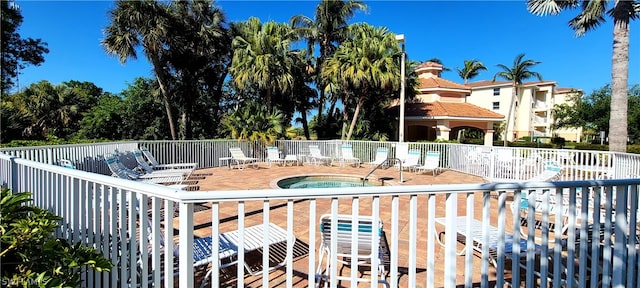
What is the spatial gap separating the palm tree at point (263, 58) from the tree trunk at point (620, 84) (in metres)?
12.0

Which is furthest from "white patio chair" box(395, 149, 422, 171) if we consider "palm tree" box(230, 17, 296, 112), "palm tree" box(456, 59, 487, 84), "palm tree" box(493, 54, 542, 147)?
"palm tree" box(456, 59, 487, 84)

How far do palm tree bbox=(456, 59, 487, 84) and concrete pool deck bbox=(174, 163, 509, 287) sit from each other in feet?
104

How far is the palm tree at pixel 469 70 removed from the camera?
3816 cm

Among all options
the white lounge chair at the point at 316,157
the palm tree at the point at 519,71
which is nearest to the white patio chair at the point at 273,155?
the white lounge chair at the point at 316,157

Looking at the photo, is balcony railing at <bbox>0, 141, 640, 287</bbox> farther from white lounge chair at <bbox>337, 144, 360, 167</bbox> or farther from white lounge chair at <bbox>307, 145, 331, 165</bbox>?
white lounge chair at <bbox>307, 145, 331, 165</bbox>

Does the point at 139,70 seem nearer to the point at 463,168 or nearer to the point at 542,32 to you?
the point at 463,168

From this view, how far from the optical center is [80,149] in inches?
301

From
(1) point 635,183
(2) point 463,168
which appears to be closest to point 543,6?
(2) point 463,168

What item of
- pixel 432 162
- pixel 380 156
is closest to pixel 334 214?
pixel 432 162

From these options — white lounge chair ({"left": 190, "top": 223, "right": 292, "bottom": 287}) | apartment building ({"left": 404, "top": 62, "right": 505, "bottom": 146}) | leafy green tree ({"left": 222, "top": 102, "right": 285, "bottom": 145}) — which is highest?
apartment building ({"left": 404, "top": 62, "right": 505, "bottom": 146})

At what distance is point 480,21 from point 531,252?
1619cm

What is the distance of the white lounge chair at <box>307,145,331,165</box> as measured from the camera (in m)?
13.4

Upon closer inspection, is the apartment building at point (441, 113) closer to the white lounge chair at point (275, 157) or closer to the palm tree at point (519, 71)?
the palm tree at point (519, 71)

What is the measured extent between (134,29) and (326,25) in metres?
10.2
